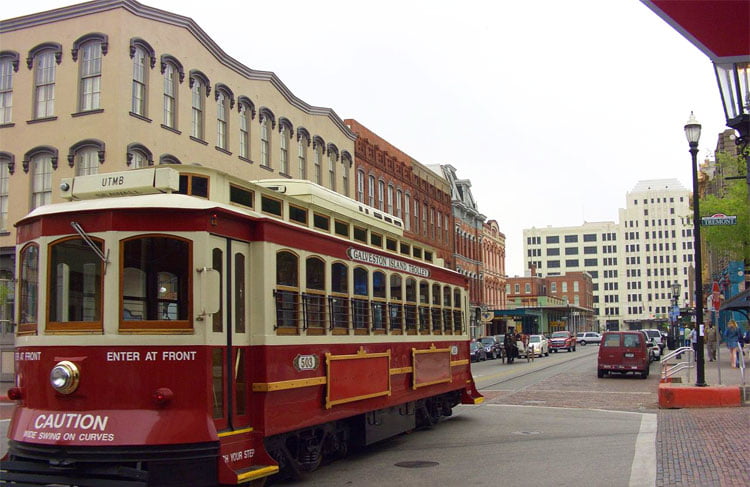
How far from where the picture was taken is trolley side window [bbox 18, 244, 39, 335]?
27.0 feet

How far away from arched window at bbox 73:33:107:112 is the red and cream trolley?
17772mm

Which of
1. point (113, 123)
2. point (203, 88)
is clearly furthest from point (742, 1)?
point (203, 88)

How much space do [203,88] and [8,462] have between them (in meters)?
22.8

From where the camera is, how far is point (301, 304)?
970cm

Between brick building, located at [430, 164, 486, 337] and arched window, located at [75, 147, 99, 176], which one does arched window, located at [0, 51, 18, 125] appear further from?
brick building, located at [430, 164, 486, 337]

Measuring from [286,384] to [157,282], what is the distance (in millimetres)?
1963

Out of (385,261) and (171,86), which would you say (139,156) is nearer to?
(171,86)

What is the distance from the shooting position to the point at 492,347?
48000 millimetres

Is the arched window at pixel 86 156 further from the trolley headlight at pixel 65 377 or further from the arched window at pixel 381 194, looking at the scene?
the arched window at pixel 381 194

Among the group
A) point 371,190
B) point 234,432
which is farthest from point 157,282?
point 371,190

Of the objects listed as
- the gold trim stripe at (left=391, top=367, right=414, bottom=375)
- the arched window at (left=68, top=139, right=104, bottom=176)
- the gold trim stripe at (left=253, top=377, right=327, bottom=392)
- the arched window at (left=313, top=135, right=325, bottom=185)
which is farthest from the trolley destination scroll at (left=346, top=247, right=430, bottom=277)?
the arched window at (left=313, top=135, right=325, bottom=185)

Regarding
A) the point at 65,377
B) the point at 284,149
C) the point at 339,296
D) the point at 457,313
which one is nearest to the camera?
the point at 65,377

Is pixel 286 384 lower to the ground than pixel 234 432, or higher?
higher

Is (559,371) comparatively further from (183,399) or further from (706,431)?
(183,399)
